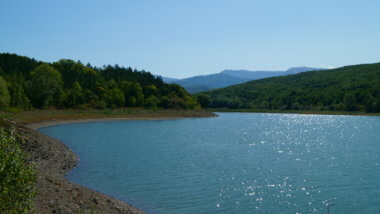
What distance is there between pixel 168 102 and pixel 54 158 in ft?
433

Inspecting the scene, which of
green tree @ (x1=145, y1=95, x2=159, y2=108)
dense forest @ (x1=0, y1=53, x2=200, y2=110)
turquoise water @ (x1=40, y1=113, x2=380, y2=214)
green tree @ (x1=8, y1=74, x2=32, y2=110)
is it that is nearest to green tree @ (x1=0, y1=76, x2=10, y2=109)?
dense forest @ (x1=0, y1=53, x2=200, y2=110)

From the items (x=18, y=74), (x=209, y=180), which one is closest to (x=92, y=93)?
(x=18, y=74)

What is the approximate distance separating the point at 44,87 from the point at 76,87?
18146 millimetres

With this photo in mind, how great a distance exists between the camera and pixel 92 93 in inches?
5748

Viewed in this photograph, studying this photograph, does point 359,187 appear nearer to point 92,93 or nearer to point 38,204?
point 38,204

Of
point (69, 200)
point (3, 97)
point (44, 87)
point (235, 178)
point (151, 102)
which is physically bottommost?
point (235, 178)

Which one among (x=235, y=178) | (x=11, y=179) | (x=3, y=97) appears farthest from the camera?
(x=3, y=97)

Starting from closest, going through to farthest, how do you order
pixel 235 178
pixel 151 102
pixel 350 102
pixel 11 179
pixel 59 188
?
pixel 11 179 → pixel 59 188 → pixel 235 178 → pixel 151 102 → pixel 350 102

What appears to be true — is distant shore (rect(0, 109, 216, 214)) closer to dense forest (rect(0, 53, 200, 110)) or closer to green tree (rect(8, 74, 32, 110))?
green tree (rect(8, 74, 32, 110))

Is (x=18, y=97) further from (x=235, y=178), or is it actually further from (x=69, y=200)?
(x=69, y=200)

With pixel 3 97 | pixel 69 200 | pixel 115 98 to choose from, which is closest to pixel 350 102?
pixel 115 98

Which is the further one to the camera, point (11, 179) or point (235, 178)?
point (235, 178)

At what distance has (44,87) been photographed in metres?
124

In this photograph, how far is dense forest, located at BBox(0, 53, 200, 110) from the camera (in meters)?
119
